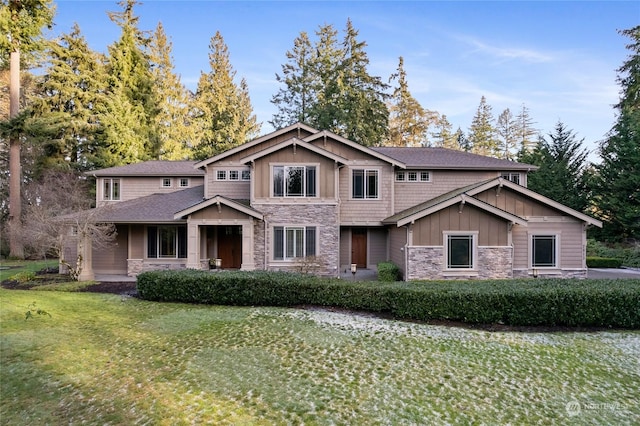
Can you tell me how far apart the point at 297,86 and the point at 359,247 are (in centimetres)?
2271

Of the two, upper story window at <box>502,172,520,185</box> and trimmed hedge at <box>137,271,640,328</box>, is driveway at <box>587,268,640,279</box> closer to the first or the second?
upper story window at <box>502,172,520,185</box>

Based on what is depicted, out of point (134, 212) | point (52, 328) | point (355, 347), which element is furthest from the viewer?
point (134, 212)

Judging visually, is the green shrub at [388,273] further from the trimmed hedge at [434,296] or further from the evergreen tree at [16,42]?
the evergreen tree at [16,42]

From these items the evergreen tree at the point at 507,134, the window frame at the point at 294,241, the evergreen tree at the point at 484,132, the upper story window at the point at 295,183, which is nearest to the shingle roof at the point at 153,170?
the upper story window at the point at 295,183

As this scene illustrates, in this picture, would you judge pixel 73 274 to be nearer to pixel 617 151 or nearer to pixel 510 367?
pixel 510 367

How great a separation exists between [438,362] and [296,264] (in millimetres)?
8840

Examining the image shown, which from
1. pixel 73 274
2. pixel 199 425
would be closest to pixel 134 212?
pixel 73 274

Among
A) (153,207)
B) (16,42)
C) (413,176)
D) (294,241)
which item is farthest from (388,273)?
(16,42)

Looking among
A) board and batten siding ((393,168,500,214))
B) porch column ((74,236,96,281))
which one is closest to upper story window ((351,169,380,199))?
board and batten siding ((393,168,500,214))

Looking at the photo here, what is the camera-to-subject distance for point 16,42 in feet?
75.6

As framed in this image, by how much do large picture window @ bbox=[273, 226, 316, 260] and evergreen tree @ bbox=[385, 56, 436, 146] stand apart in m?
24.0

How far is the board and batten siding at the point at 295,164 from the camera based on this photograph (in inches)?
574

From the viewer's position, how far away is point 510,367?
239 inches

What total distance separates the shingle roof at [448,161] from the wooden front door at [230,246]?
917 centimetres
